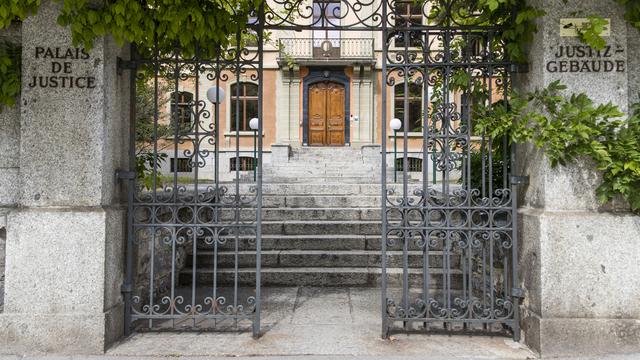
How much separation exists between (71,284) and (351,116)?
20.5m

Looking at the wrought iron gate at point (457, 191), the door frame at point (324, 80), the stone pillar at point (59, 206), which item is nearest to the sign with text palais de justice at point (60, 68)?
the stone pillar at point (59, 206)

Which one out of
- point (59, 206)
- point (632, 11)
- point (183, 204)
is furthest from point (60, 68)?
point (632, 11)

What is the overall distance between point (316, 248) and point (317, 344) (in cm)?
293

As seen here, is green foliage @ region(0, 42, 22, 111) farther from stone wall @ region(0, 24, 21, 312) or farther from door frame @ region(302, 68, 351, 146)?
door frame @ region(302, 68, 351, 146)

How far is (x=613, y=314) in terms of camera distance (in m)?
4.12

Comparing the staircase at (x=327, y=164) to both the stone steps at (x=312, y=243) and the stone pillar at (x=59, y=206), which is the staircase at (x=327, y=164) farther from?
the stone pillar at (x=59, y=206)

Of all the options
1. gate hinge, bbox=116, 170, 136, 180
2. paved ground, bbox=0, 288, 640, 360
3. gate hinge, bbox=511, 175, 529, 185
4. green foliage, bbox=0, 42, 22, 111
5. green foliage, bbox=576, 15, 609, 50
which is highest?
green foliage, bbox=576, 15, 609, 50

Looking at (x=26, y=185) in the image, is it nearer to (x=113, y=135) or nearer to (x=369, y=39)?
(x=113, y=135)

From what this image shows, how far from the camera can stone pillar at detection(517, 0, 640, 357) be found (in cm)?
411

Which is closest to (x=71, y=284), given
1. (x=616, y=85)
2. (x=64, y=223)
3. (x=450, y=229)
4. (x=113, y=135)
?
(x=64, y=223)

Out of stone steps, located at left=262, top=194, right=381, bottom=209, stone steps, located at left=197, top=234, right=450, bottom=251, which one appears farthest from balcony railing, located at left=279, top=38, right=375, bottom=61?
stone steps, located at left=197, top=234, right=450, bottom=251

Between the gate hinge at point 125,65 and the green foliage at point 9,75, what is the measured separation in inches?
31.6

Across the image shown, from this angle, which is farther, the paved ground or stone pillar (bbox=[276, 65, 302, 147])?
stone pillar (bbox=[276, 65, 302, 147])

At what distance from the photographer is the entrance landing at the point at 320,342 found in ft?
13.8
